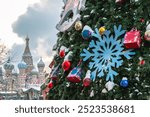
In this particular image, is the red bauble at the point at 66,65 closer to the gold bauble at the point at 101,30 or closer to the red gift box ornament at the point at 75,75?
the red gift box ornament at the point at 75,75

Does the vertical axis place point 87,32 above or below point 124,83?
above

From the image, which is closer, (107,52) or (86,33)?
(107,52)

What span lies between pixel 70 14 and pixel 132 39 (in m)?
2.26

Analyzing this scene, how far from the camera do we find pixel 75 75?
6.56 m

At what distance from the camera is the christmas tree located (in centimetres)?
602

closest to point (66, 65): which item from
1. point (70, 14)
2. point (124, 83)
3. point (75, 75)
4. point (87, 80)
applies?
point (75, 75)

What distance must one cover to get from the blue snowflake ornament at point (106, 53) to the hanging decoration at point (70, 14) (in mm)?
683

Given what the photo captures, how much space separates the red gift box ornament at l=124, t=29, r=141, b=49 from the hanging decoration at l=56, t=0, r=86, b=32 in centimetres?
120

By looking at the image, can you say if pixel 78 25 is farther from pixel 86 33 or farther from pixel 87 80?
pixel 87 80

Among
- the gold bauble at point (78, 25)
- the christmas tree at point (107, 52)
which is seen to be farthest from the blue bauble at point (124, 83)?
the gold bauble at point (78, 25)

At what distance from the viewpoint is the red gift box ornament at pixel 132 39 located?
5.94 m

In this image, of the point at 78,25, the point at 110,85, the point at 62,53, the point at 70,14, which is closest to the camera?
the point at 110,85

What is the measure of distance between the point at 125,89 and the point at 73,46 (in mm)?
1327

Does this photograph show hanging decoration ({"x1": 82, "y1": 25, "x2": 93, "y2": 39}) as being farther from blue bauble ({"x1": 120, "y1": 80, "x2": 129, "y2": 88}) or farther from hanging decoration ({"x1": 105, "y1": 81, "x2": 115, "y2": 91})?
blue bauble ({"x1": 120, "y1": 80, "x2": 129, "y2": 88})
